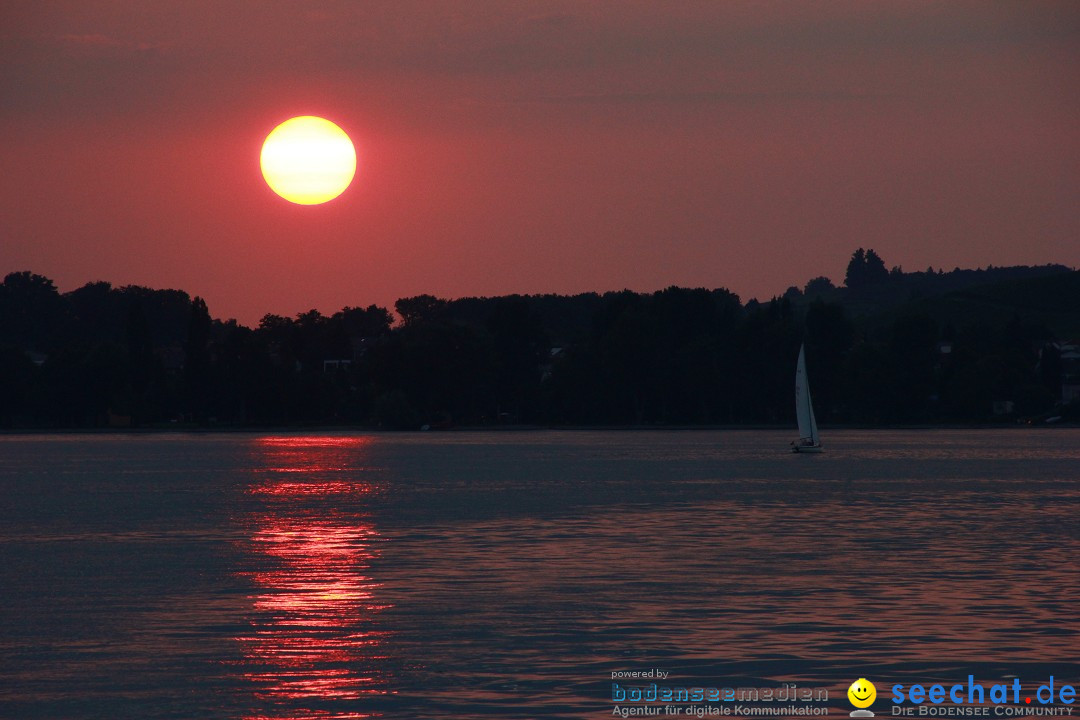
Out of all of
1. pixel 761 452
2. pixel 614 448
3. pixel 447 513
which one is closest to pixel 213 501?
pixel 447 513

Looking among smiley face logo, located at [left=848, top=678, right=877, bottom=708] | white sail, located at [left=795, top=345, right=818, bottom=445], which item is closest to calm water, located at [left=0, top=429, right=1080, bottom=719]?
smiley face logo, located at [left=848, top=678, right=877, bottom=708]

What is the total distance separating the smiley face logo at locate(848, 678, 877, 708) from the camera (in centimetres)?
2184

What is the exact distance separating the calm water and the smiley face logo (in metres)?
0.50

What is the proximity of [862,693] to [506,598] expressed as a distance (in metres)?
12.1

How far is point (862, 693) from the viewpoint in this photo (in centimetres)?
2231

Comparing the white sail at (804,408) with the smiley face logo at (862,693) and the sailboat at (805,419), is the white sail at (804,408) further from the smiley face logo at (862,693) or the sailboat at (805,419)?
the smiley face logo at (862,693)

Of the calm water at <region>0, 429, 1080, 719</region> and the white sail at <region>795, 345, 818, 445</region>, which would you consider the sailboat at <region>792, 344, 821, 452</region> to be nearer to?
the white sail at <region>795, 345, 818, 445</region>

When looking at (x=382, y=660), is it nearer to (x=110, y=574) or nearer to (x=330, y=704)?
(x=330, y=704)

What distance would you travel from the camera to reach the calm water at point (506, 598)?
23.7m

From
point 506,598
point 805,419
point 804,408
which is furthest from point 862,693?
point 805,419

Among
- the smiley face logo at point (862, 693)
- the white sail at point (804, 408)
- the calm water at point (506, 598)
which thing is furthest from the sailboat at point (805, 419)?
the smiley face logo at point (862, 693)

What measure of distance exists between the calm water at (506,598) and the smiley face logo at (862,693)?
50 cm

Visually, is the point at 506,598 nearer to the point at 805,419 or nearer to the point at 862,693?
the point at 862,693

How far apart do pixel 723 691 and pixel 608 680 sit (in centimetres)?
192
